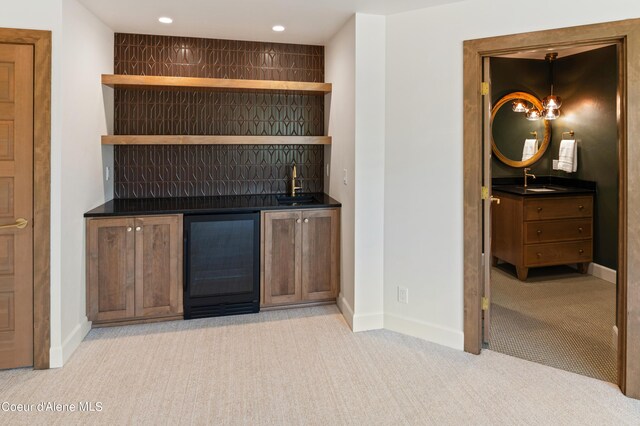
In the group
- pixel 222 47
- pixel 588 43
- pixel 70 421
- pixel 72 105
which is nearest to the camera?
pixel 70 421

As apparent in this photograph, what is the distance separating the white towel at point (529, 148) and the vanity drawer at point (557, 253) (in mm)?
1177

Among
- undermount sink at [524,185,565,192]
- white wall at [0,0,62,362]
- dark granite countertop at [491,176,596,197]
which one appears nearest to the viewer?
white wall at [0,0,62,362]

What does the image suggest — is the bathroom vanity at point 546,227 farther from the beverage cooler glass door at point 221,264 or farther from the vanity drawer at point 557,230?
the beverage cooler glass door at point 221,264

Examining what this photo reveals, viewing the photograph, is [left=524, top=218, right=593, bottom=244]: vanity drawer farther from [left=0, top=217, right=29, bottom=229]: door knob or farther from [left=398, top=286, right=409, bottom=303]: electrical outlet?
[left=0, top=217, right=29, bottom=229]: door knob

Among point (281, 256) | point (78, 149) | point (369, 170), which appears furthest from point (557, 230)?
point (78, 149)

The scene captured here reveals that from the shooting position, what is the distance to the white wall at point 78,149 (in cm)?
283

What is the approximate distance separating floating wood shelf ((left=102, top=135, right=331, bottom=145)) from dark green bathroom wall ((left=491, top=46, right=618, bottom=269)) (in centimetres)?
273

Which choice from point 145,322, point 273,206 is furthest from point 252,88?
point 145,322

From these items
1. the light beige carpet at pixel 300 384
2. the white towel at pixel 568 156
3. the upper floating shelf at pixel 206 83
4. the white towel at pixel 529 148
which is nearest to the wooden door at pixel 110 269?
the light beige carpet at pixel 300 384

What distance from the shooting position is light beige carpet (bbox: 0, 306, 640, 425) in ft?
7.51

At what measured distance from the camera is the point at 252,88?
384cm

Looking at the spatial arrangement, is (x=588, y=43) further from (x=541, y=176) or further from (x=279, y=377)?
(x=541, y=176)

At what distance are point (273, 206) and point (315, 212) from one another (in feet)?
1.19

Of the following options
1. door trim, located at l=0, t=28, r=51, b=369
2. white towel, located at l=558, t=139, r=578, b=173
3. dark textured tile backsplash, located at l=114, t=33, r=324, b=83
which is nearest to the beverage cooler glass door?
door trim, located at l=0, t=28, r=51, b=369
